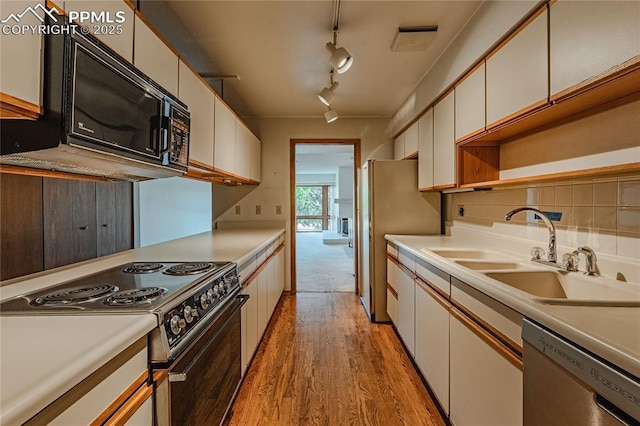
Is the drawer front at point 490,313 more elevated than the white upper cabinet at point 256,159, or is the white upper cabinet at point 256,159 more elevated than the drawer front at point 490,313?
the white upper cabinet at point 256,159

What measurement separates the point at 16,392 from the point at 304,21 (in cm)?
214

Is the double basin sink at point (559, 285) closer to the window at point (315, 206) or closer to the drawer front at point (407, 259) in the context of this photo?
the drawer front at point (407, 259)

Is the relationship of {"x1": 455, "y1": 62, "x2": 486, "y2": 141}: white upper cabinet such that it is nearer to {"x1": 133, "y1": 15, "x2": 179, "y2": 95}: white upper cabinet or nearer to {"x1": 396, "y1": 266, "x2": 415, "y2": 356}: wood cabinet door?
{"x1": 396, "y1": 266, "x2": 415, "y2": 356}: wood cabinet door

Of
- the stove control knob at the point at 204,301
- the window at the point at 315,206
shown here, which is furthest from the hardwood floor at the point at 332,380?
the window at the point at 315,206

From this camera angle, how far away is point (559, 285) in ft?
4.76

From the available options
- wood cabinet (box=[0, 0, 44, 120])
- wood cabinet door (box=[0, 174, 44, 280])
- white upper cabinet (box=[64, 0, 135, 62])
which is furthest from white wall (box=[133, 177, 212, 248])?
wood cabinet (box=[0, 0, 44, 120])

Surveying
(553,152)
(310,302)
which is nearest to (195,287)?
(553,152)

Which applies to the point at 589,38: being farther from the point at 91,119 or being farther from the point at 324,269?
the point at 324,269

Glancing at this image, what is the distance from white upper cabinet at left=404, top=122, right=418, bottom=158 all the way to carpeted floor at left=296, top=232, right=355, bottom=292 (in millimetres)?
2038

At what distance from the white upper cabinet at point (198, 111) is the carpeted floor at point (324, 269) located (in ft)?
8.87

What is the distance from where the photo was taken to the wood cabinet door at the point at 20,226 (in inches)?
104

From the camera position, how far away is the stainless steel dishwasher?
69cm

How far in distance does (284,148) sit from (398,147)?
144 centimetres

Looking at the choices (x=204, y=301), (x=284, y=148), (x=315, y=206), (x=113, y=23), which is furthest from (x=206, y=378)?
(x=315, y=206)
